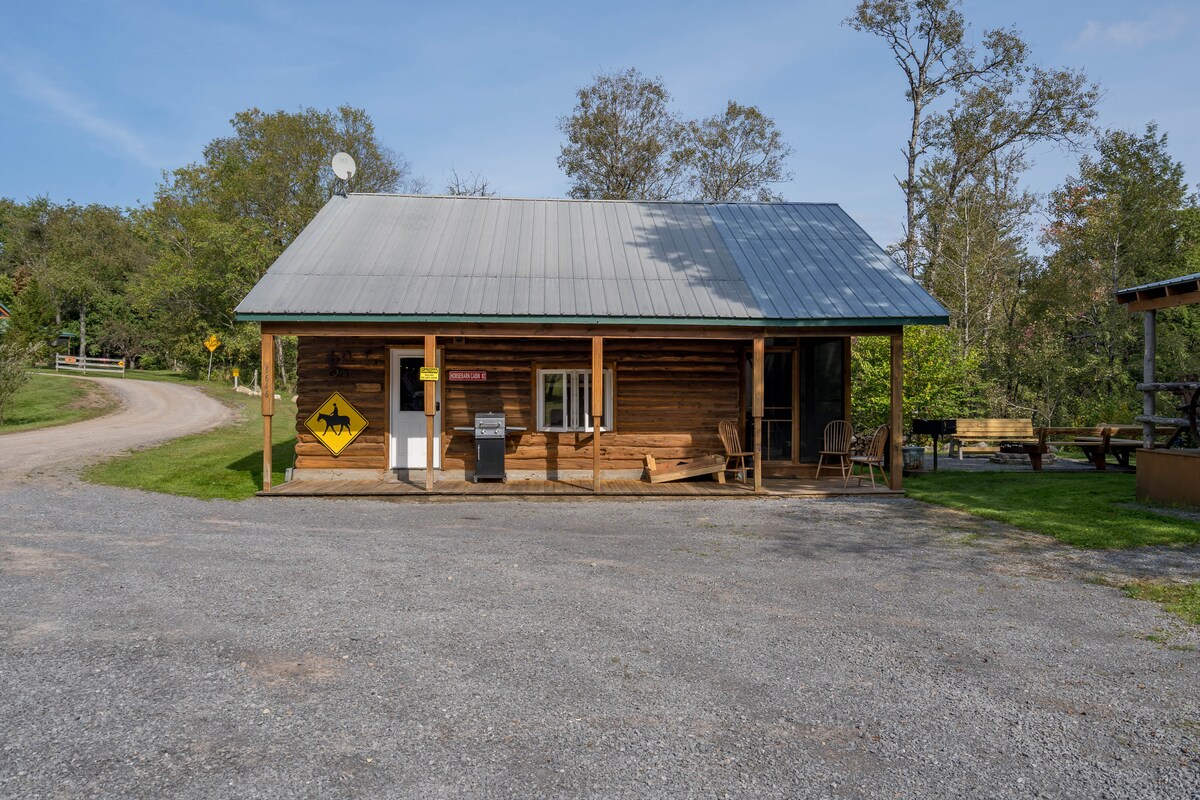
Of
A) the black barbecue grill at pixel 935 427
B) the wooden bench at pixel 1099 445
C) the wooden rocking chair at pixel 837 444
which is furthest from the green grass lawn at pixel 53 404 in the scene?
the wooden bench at pixel 1099 445

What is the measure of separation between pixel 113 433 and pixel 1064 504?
64.0ft

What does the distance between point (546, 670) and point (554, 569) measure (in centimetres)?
241

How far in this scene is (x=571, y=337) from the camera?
11.5 m

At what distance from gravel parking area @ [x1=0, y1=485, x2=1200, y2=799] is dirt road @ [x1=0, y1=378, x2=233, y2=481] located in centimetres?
680

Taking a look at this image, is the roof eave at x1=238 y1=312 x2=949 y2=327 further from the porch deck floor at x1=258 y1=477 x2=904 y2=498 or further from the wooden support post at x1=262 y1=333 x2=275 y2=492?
the porch deck floor at x1=258 y1=477 x2=904 y2=498

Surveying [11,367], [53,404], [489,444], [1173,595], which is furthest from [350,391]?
[53,404]

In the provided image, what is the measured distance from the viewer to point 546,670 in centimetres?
435

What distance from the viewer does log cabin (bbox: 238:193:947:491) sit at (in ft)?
36.9

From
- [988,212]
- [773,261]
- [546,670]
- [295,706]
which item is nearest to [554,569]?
[546,670]

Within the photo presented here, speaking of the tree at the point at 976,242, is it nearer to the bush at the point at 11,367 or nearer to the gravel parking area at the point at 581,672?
the gravel parking area at the point at 581,672

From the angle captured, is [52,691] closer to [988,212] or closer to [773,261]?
[773,261]

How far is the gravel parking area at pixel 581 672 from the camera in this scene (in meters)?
3.24

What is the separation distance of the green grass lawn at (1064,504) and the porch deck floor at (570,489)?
1087 millimetres

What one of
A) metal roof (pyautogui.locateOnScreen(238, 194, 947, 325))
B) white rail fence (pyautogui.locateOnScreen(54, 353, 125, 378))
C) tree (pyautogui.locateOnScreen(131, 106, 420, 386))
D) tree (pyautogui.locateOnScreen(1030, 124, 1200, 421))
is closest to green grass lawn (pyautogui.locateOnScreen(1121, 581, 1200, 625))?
metal roof (pyautogui.locateOnScreen(238, 194, 947, 325))
